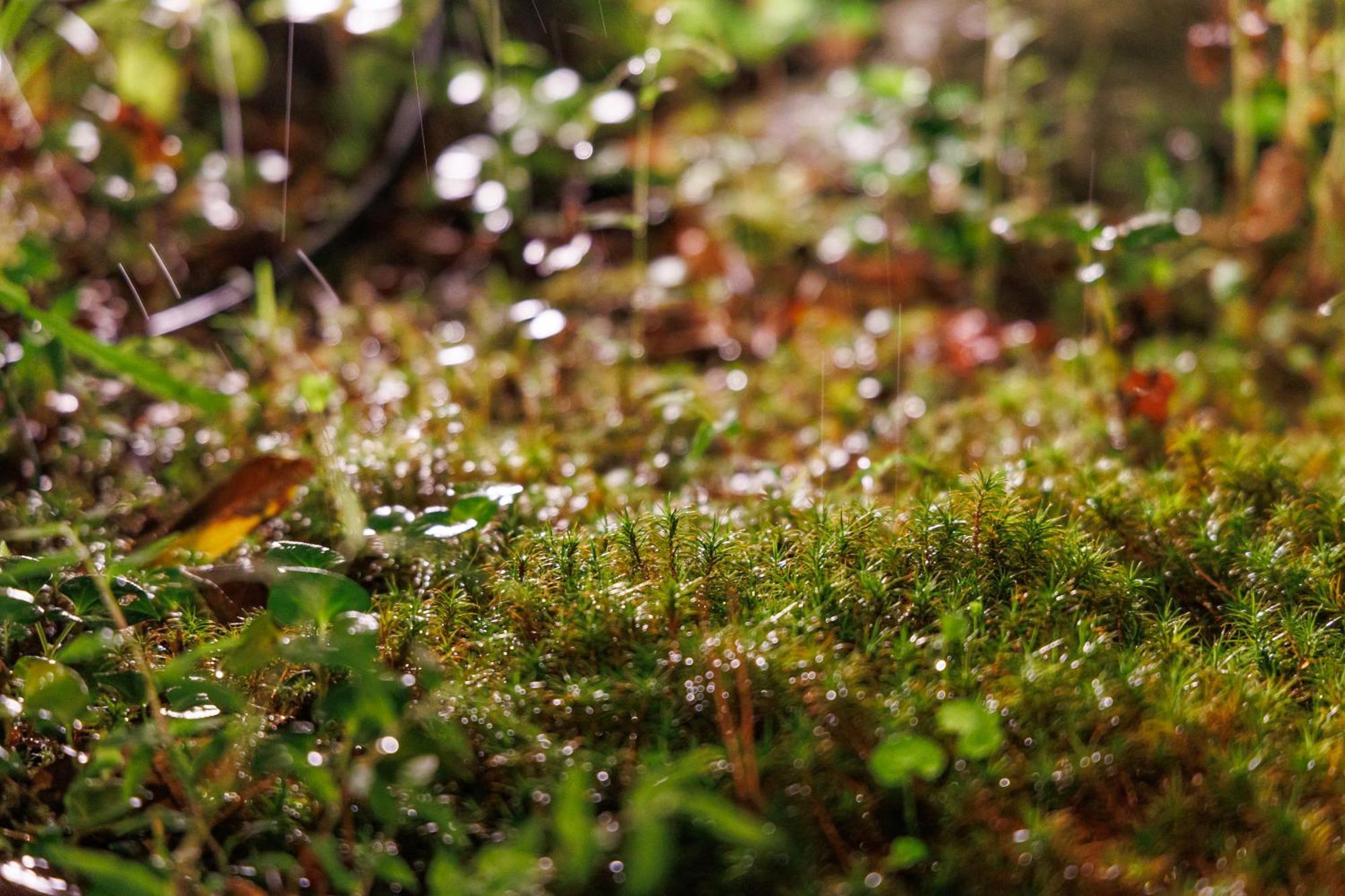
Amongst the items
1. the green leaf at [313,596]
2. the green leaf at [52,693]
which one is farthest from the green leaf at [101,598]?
the green leaf at [313,596]

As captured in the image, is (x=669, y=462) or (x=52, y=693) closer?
(x=52, y=693)

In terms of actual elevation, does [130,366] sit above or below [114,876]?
above

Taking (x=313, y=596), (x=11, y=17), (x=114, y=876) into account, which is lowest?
(x=114, y=876)

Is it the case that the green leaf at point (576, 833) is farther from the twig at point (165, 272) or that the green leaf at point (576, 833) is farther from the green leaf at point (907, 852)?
the twig at point (165, 272)

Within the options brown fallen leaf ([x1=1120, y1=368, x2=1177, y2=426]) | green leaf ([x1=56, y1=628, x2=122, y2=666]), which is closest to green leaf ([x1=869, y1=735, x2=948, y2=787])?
green leaf ([x1=56, y1=628, x2=122, y2=666])

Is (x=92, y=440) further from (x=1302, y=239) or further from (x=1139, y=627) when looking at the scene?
(x=1302, y=239)

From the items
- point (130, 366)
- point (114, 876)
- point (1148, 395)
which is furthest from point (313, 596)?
point (1148, 395)

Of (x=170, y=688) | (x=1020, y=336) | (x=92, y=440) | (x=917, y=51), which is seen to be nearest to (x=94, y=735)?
(x=170, y=688)

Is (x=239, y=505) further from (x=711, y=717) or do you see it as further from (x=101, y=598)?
(x=711, y=717)
